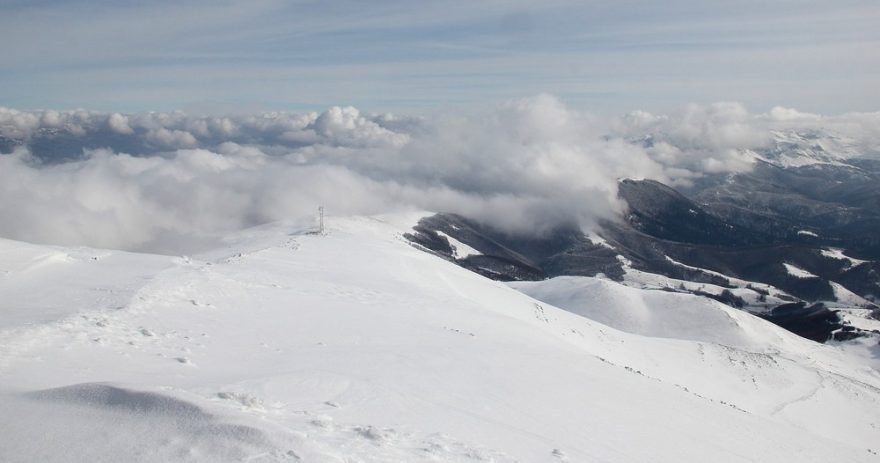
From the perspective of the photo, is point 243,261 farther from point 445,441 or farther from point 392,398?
point 445,441

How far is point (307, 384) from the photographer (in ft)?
46.6

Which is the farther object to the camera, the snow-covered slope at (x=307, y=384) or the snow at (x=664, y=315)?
the snow at (x=664, y=315)

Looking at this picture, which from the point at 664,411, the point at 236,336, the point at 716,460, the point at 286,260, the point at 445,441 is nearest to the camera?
the point at 445,441

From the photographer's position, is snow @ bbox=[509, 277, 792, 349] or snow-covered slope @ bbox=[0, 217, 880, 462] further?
snow @ bbox=[509, 277, 792, 349]

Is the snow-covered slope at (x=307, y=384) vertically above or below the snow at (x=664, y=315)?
above

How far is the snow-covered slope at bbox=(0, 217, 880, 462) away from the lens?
9805 mm

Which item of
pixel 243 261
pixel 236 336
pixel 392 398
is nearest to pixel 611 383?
pixel 392 398

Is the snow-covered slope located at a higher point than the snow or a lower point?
higher

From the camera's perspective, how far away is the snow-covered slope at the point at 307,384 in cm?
980

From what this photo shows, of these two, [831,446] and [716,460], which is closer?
[716,460]

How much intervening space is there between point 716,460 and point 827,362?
87.1 metres

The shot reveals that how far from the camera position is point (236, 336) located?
765 inches

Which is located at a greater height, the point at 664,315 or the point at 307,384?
the point at 307,384

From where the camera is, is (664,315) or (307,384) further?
(664,315)
